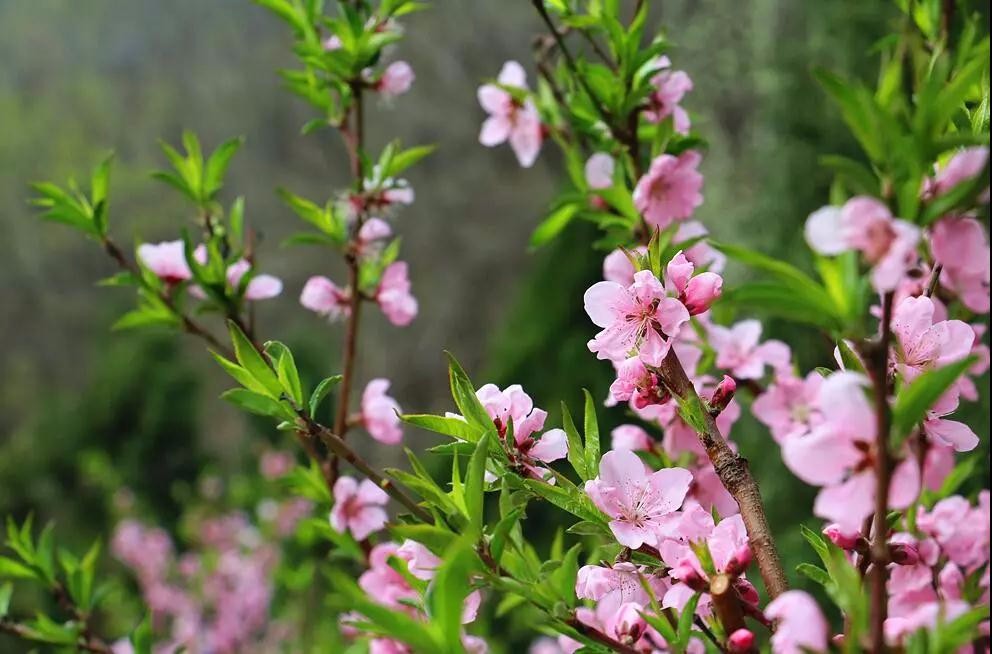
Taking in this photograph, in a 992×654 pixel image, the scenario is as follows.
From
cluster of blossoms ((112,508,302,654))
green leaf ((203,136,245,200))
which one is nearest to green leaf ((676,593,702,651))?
green leaf ((203,136,245,200))

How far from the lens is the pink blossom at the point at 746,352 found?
75 cm

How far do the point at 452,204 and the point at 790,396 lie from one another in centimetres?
304

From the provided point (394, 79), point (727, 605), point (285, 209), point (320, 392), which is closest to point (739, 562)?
point (727, 605)

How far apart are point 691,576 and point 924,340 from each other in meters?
0.16

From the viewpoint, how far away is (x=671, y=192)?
67 cm

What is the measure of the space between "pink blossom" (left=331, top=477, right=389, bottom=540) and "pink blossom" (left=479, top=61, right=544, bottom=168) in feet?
1.17

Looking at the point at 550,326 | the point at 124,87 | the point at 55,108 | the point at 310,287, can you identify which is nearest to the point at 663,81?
the point at 310,287

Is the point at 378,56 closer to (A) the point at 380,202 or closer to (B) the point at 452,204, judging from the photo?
(A) the point at 380,202

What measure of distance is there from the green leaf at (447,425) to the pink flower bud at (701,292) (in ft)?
0.43

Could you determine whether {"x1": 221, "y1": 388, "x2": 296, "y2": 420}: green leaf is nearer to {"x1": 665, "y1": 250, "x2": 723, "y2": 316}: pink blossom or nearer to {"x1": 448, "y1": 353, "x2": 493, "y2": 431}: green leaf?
{"x1": 448, "y1": 353, "x2": 493, "y2": 431}: green leaf

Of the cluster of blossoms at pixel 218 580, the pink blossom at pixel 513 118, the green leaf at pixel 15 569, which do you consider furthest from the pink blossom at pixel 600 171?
the cluster of blossoms at pixel 218 580

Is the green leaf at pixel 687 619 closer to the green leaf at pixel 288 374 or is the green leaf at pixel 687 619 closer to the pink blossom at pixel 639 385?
the pink blossom at pixel 639 385

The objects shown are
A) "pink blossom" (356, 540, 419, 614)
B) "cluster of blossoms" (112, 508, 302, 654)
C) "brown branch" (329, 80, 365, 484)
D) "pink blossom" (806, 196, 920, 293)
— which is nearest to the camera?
"pink blossom" (806, 196, 920, 293)

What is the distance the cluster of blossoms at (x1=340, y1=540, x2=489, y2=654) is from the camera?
43 cm
